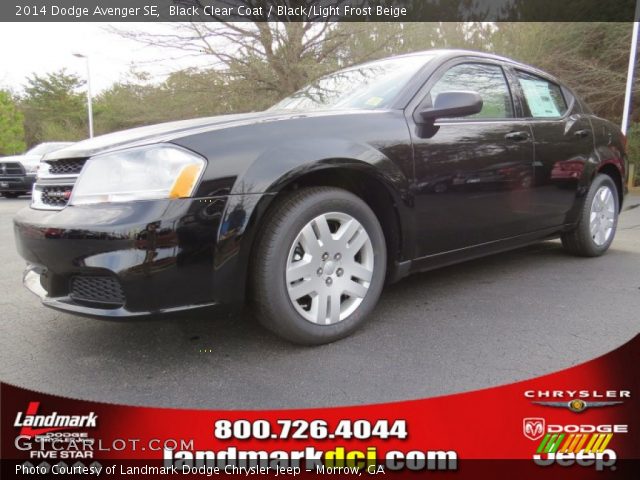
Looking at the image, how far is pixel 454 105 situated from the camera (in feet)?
8.37

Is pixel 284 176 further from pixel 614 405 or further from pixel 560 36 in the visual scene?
pixel 560 36

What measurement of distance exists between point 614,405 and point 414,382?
718 mm

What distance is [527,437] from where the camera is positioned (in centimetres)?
161

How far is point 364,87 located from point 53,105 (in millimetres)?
39408

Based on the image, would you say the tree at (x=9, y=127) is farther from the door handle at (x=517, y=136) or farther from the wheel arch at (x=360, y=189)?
the door handle at (x=517, y=136)

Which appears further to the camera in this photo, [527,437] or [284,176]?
[284,176]

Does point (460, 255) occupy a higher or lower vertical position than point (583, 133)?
lower

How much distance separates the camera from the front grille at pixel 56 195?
2.14m

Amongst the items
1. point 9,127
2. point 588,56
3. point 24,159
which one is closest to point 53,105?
point 9,127

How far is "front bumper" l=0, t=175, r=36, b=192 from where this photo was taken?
36.7 feet

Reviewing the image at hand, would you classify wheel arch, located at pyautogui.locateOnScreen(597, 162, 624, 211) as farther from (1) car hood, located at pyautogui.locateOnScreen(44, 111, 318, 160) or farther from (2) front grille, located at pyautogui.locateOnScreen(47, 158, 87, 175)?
(2) front grille, located at pyautogui.locateOnScreen(47, 158, 87, 175)

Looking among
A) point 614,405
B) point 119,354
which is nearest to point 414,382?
point 614,405

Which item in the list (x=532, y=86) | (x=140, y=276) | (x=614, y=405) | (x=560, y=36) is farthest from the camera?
(x=560, y=36)

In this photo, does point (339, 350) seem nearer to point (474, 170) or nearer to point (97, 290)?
point (97, 290)
